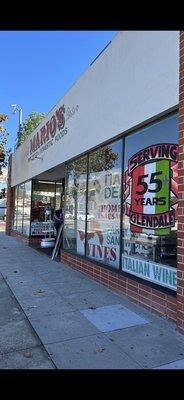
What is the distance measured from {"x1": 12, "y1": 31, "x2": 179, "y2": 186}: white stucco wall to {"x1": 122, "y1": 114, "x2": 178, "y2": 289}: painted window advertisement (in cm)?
35

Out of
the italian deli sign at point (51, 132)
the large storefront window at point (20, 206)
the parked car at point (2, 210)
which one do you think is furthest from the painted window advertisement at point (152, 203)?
the parked car at point (2, 210)

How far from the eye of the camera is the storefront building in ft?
19.2

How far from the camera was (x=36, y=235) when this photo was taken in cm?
1738

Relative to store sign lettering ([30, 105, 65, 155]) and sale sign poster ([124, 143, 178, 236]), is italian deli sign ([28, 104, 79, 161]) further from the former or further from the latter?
sale sign poster ([124, 143, 178, 236])

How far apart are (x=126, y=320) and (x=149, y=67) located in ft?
12.3

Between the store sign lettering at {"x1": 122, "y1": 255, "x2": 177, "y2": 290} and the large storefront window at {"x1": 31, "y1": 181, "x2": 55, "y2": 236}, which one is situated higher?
the large storefront window at {"x1": 31, "y1": 181, "x2": 55, "y2": 236}

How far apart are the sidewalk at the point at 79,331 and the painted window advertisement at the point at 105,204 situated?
0.72m

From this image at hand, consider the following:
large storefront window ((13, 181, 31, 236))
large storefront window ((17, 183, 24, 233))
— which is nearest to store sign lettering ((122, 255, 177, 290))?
large storefront window ((13, 181, 31, 236))

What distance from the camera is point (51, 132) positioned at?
13062 mm

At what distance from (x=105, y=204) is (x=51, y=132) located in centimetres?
526

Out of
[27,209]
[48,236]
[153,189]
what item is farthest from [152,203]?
[27,209]

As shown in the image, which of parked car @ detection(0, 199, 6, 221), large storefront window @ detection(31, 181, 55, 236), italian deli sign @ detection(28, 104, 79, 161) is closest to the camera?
italian deli sign @ detection(28, 104, 79, 161)

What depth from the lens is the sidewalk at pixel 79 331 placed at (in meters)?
4.40
